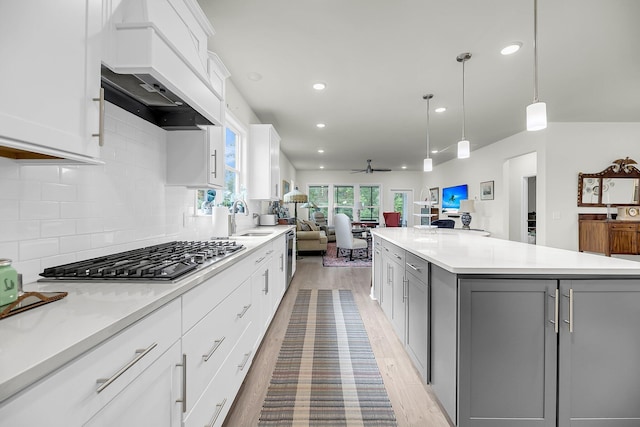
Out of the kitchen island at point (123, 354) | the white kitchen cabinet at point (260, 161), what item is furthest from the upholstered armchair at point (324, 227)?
the kitchen island at point (123, 354)

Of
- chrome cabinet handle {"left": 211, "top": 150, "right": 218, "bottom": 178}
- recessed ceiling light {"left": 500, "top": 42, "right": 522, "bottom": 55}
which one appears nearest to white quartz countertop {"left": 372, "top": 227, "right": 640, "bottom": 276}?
chrome cabinet handle {"left": 211, "top": 150, "right": 218, "bottom": 178}

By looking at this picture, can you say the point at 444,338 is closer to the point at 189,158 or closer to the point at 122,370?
the point at 122,370

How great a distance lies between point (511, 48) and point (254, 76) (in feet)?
8.35

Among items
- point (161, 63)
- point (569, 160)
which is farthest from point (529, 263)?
point (569, 160)

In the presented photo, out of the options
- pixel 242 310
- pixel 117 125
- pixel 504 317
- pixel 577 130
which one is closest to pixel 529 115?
pixel 504 317

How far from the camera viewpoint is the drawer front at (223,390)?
1.19m

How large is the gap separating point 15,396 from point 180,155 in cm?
179

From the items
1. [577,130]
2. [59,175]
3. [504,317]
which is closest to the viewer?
[59,175]

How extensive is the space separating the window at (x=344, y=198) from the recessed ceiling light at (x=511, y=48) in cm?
818

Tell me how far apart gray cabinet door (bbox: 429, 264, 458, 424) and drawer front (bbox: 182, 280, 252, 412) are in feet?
3.77

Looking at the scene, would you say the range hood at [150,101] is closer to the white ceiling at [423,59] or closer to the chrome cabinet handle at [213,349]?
the white ceiling at [423,59]

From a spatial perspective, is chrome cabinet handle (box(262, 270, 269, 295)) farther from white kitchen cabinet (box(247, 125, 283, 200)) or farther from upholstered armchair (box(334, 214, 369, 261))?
upholstered armchair (box(334, 214, 369, 261))

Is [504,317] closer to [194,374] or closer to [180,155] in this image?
[194,374]

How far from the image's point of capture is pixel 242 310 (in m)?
1.80
